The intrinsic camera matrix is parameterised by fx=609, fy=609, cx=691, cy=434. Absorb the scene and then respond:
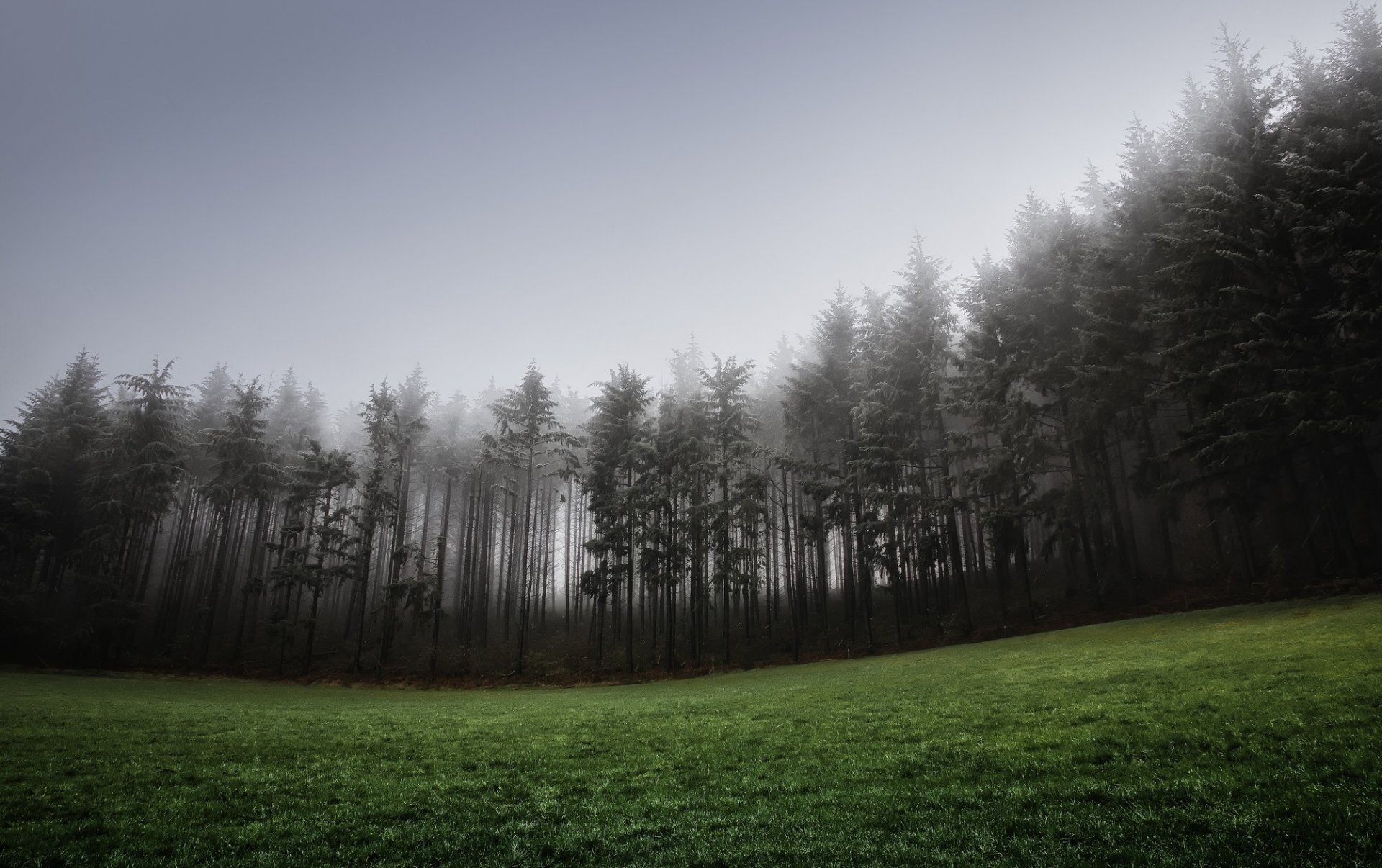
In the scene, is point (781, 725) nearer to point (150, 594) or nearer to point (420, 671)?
point (420, 671)

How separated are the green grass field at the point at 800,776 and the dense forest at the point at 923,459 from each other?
11244 mm

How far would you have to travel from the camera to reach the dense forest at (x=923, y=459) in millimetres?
23875

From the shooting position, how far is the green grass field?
21.1 ft

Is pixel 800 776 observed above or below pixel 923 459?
below

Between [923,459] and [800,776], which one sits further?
[923,459]

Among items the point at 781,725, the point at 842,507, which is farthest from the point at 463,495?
the point at 781,725

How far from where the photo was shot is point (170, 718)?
16.0 metres

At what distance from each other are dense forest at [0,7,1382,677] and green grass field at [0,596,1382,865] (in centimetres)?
1124

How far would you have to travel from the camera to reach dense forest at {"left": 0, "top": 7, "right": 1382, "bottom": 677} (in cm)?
2388

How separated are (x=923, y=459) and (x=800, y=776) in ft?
94.8

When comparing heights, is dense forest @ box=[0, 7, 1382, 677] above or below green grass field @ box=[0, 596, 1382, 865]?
above

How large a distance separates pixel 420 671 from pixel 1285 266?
153ft

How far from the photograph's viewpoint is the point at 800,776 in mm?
9281

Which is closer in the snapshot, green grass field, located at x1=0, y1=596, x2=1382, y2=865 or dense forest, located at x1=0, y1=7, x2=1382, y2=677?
green grass field, located at x1=0, y1=596, x2=1382, y2=865
